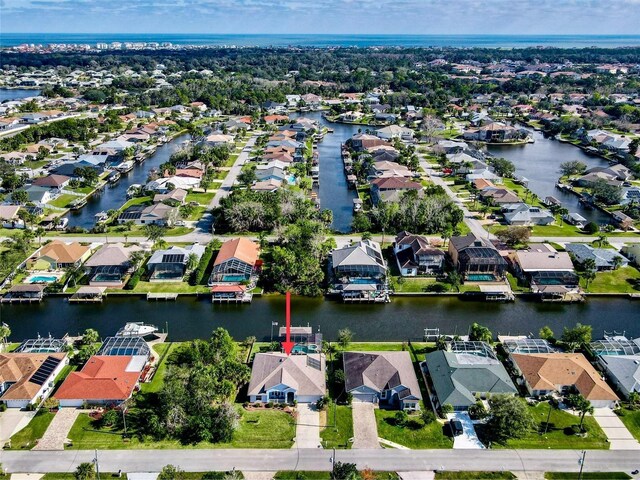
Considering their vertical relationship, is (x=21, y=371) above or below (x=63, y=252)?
above

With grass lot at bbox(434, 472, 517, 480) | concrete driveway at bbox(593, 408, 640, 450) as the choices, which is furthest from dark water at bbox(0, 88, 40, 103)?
→ concrete driveway at bbox(593, 408, 640, 450)

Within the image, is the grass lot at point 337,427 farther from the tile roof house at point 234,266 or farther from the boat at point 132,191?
the boat at point 132,191

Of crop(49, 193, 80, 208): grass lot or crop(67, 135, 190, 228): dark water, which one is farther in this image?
crop(49, 193, 80, 208): grass lot

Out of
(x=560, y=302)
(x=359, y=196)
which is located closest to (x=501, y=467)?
(x=560, y=302)

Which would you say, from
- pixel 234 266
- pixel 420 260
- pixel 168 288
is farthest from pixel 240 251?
pixel 420 260

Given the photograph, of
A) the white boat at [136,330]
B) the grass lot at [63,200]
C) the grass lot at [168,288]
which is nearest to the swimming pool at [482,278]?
the grass lot at [168,288]

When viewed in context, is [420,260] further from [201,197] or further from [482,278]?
[201,197]

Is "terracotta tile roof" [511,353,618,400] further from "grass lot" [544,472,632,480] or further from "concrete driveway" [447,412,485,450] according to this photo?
"grass lot" [544,472,632,480]
